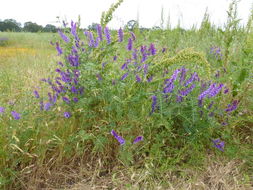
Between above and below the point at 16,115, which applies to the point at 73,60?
above

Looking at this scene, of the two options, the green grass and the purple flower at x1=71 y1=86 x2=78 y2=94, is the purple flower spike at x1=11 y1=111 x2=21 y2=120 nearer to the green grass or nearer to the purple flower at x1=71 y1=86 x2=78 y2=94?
the green grass

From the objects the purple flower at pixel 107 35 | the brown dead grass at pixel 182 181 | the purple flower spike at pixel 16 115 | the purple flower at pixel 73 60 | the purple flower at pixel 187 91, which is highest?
the purple flower at pixel 107 35

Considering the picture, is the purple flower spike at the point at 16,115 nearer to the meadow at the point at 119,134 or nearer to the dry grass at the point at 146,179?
the meadow at the point at 119,134

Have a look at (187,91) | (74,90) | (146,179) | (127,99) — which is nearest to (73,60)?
(74,90)

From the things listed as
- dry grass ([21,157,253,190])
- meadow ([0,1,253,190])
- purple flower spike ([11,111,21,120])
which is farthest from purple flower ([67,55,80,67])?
dry grass ([21,157,253,190])

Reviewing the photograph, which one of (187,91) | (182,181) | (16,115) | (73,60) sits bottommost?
(182,181)

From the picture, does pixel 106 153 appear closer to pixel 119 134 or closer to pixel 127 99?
pixel 119 134

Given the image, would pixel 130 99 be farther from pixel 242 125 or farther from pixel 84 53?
pixel 242 125

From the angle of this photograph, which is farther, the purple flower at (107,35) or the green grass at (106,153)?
the purple flower at (107,35)

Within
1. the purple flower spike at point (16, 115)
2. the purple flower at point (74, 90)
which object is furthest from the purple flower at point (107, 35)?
the purple flower spike at point (16, 115)

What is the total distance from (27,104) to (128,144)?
94cm

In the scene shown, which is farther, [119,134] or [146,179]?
[119,134]

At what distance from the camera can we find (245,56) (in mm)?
2090

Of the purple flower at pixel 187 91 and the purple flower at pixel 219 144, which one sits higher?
the purple flower at pixel 187 91
